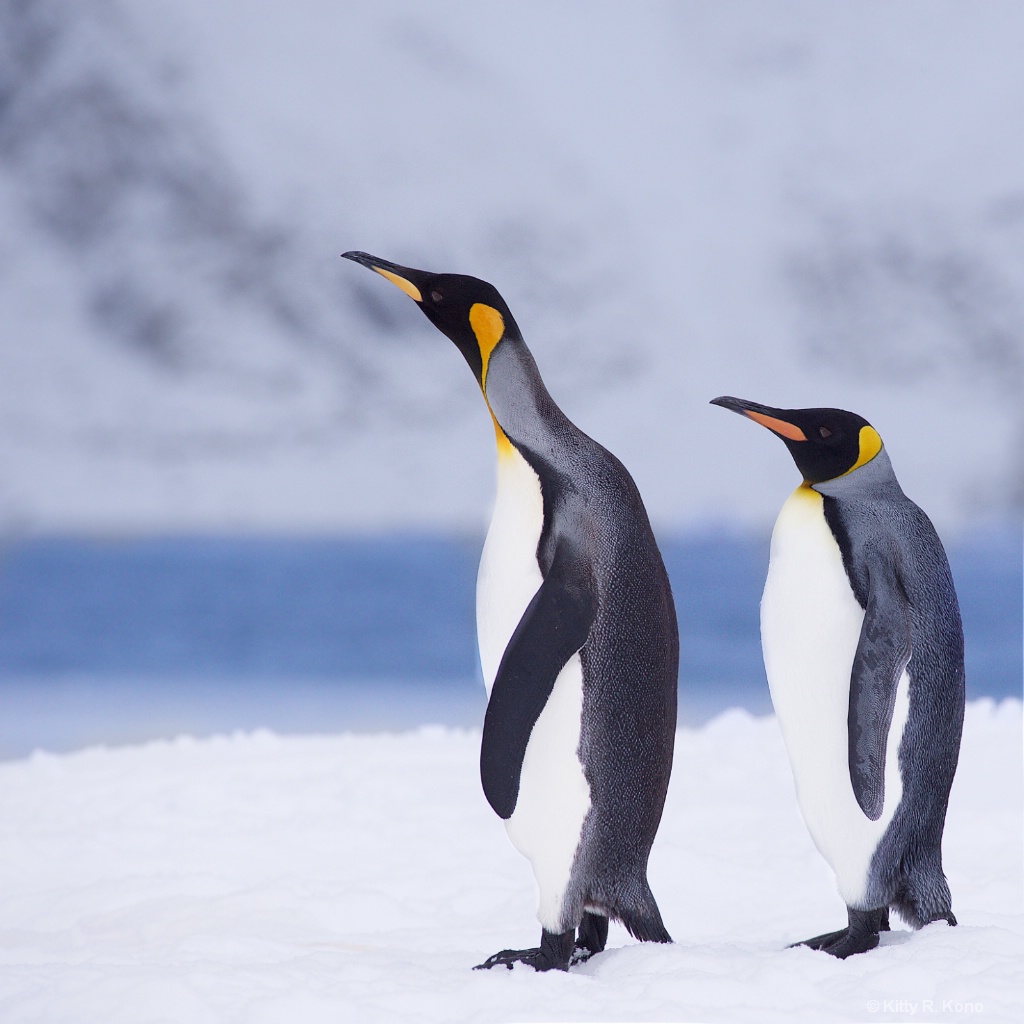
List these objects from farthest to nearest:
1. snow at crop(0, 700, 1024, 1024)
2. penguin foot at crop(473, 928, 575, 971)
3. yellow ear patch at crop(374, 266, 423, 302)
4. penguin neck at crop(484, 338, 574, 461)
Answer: yellow ear patch at crop(374, 266, 423, 302) < penguin neck at crop(484, 338, 574, 461) < penguin foot at crop(473, 928, 575, 971) < snow at crop(0, 700, 1024, 1024)

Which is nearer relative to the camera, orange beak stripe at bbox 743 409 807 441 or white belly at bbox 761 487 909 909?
white belly at bbox 761 487 909 909

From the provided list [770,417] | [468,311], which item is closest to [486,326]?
[468,311]

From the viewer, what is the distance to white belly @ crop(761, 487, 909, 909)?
2053 mm

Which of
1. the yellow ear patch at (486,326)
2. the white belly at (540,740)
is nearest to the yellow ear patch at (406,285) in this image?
the yellow ear patch at (486,326)

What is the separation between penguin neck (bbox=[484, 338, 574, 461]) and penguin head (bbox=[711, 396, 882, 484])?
1.19ft

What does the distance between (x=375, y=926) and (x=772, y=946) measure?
128cm

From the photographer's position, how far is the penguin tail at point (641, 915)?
78.9 inches

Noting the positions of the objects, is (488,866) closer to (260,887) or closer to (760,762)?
(260,887)

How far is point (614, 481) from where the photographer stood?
2078 mm

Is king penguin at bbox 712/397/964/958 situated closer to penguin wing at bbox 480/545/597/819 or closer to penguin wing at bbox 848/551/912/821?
penguin wing at bbox 848/551/912/821

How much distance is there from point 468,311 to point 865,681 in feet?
3.27

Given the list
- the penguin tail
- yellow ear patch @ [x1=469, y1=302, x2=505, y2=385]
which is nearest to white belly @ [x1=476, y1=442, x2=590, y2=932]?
the penguin tail

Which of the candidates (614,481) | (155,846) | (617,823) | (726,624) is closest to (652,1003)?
(617,823)

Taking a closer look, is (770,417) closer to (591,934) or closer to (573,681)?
(573,681)
